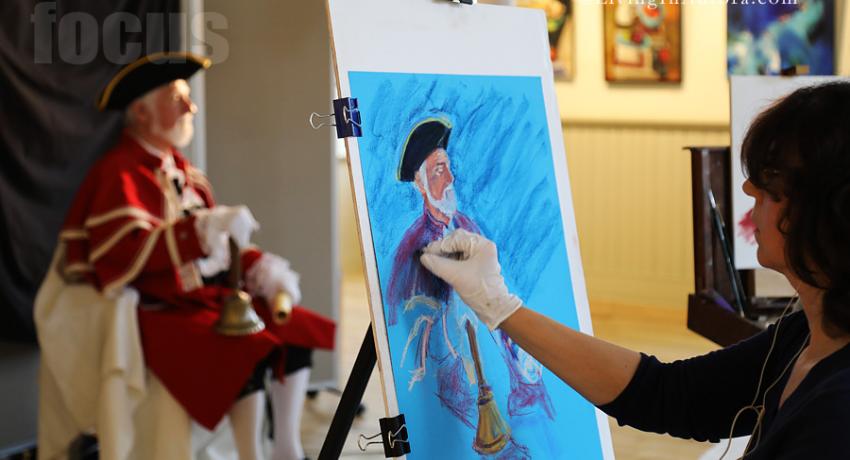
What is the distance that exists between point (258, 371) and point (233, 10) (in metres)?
1.26

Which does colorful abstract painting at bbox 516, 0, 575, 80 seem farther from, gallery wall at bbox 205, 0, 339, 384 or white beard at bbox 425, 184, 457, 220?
white beard at bbox 425, 184, 457, 220

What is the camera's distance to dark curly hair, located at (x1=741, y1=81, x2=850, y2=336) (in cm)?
107

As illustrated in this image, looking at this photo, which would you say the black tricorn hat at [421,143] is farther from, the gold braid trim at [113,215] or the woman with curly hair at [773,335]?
the gold braid trim at [113,215]

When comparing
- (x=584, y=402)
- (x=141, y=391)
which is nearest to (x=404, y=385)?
(x=584, y=402)

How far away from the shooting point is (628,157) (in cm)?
514

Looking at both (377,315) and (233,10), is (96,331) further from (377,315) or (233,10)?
(377,315)

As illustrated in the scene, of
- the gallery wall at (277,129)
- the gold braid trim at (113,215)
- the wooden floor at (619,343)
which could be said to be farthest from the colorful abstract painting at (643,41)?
the gold braid trim at (113,215)

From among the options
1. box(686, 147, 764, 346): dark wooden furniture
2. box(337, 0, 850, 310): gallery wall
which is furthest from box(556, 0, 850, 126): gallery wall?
box(686, 147, 764, 346): dark wooden furniture

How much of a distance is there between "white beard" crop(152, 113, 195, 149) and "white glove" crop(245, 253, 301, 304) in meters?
0.43

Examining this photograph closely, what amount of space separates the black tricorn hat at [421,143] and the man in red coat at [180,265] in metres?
1.35

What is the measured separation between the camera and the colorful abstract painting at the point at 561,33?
17.3ft

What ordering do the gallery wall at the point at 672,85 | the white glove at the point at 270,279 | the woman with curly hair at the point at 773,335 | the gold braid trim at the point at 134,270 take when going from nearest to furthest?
the woman with curly hair at the point at 773,335 → the gold braid trim at the point at 134,270 → the white glove at the point at 270,279 → the gallery wall at the point at 672,85

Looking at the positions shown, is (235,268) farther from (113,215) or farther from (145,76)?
(145,76)

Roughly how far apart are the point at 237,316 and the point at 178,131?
60cm
